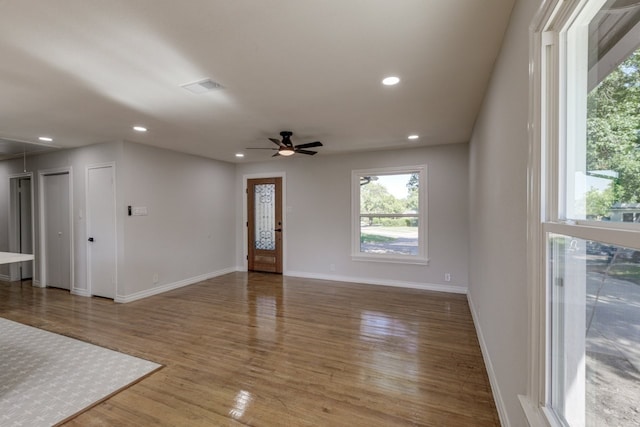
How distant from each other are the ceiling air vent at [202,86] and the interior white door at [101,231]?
2930 millimetres

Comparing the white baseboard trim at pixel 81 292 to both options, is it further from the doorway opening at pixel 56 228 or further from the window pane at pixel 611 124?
the window pane at pixel 611 124

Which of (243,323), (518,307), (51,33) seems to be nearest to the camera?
(518,307)

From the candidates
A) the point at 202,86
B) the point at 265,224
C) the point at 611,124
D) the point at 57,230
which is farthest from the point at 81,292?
the point at 611,124

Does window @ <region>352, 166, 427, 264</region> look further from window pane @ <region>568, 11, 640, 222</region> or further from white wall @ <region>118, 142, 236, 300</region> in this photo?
window pane @ <region>568, 11, 640, 222</region>

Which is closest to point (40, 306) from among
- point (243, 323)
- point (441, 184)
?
point (243, 323)

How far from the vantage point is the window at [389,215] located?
17.2 feet

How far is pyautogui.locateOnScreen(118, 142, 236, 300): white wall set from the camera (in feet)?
15.2

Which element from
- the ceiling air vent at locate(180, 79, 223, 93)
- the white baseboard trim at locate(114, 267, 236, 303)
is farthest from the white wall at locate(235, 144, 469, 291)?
the ceiling air vent at locate(180, 79, 223, 93)

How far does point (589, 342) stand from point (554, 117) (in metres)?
0.81

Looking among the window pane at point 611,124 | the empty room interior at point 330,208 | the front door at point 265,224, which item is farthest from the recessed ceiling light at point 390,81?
the front door at point 265,224

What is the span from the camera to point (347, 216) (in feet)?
18.9

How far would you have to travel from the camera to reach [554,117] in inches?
44.1

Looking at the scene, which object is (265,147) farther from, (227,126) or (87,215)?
(87,215)

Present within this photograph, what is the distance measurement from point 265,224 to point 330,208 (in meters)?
1.68
